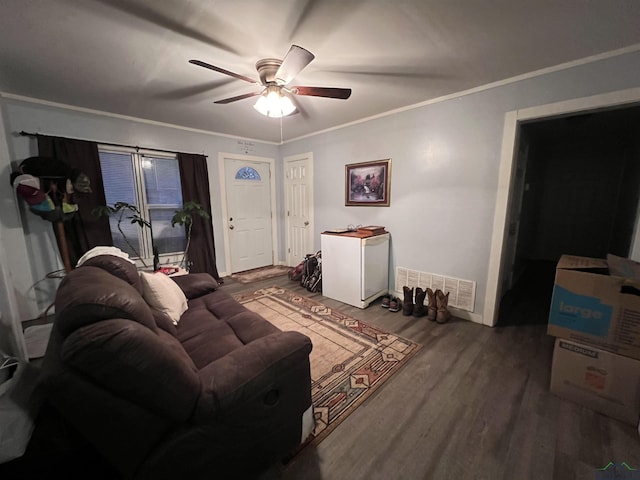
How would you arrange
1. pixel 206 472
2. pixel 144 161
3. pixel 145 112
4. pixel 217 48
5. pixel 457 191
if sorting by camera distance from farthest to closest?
pixel 144 161 → pixel 145 112 → pixel 457 191 → pixel 217 48 → pixel 206 472

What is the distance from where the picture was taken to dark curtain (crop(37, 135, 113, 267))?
273 cm

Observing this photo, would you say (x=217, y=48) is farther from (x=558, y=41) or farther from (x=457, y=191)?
(x=457, y=191)

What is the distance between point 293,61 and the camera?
5.00 feet

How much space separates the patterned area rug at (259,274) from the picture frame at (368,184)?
1.80 m

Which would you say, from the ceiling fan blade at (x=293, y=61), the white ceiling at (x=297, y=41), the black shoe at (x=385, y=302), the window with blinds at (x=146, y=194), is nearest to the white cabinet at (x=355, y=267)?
the black shoe at (x=385, y=302)

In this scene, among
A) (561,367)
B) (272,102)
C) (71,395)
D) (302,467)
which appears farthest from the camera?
(272,102)

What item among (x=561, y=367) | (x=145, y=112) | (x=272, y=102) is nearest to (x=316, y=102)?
(x=272, y=102)

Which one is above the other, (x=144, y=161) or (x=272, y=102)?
(x=272, y=102)

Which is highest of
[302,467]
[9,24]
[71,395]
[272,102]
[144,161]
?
[9,24]

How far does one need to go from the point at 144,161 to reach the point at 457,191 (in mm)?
3998

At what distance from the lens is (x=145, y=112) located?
297cm

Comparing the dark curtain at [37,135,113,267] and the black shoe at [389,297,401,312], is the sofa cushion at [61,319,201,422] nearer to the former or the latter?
the black shoe at [389,297,401,312]

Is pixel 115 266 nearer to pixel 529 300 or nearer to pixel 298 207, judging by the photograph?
pixel 298 207

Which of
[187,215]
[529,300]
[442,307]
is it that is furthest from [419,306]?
[187,215]
